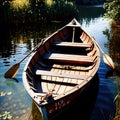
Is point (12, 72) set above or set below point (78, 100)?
above

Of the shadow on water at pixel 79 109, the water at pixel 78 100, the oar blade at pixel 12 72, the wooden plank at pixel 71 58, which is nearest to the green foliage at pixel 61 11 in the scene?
the water at pixel 78 100

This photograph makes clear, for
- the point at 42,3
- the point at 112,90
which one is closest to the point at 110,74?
the point at 112,90

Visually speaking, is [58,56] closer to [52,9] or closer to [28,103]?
[28,103]

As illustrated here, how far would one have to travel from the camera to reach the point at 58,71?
11.7 meters

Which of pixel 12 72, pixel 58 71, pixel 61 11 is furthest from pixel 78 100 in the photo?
pixel 61 11

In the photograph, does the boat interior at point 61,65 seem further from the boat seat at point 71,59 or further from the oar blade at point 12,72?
the oar blade at point 12,72

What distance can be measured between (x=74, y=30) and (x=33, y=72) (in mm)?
7996

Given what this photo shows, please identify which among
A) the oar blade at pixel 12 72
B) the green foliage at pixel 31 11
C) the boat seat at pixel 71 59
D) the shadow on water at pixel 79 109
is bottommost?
the shadow on water at pixel 79 109

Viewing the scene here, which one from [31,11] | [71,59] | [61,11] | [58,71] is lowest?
[58,71]

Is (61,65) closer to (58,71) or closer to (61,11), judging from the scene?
(58,71)

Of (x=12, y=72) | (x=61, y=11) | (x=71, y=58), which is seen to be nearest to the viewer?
(x=12, y=72)

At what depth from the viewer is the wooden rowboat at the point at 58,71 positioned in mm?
7780

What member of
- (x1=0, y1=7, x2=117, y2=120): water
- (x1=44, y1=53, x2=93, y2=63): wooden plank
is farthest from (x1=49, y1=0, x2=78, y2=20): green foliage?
(x1=44, y1=53, x2=93, y2=63): wooden plank

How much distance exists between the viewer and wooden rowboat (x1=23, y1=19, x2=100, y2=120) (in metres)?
7.78
